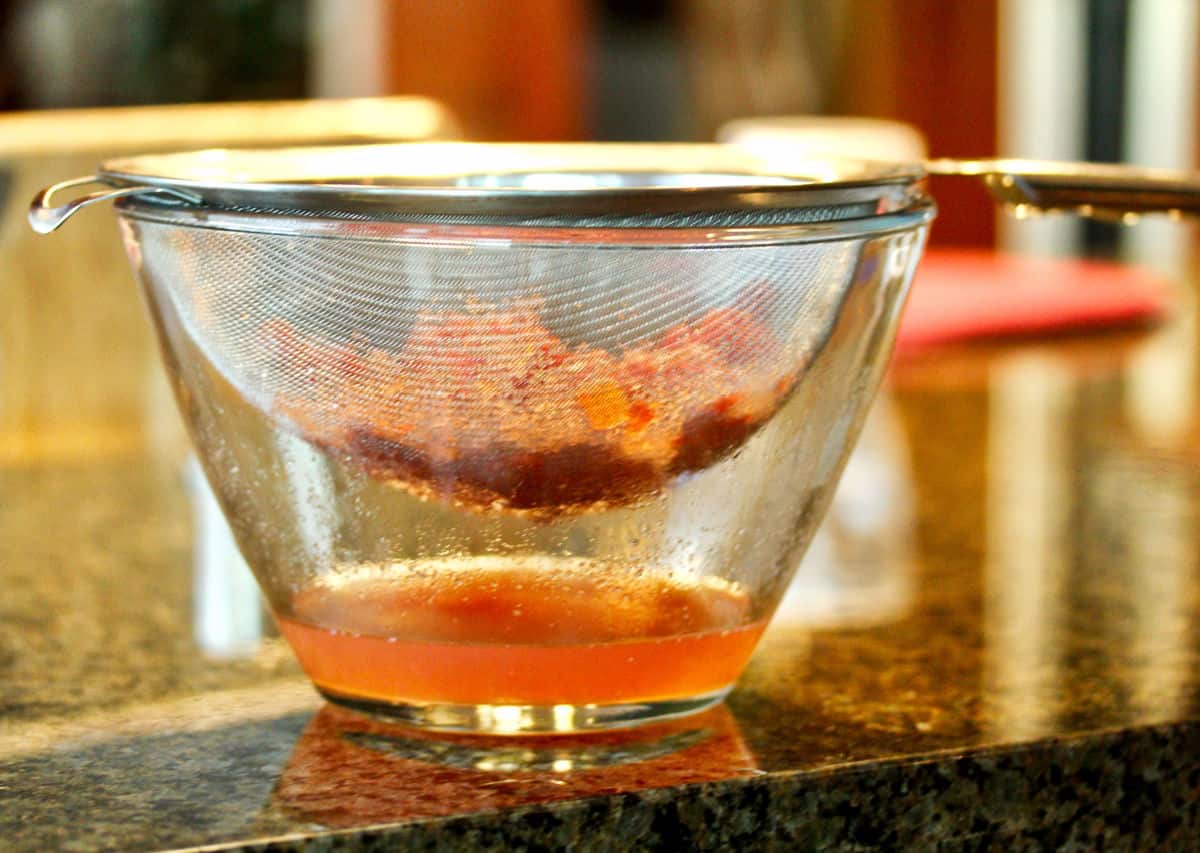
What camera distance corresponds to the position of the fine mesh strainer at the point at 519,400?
39cm

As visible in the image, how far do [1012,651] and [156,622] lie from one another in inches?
11.3

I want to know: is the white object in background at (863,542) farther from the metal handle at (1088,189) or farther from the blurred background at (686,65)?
the blurred background at (686,65)

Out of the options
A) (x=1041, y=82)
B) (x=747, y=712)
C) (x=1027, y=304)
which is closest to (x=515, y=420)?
(x=747, y=712)

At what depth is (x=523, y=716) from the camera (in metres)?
0.42

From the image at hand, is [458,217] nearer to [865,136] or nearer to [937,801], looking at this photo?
[937,801]

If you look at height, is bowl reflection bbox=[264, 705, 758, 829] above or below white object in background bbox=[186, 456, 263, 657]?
above

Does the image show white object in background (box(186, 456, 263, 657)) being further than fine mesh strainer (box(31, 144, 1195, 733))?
Yes

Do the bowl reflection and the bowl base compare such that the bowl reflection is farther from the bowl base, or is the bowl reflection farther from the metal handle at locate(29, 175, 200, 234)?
the metal handle at locate(29, 175, 200, 234)

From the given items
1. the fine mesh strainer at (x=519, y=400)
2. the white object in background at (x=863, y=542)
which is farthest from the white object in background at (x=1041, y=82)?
the fine mesh strainer at (x=519, y=400)

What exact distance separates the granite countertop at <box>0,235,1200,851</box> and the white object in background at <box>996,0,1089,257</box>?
3.46m

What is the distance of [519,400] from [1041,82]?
13.0 ft

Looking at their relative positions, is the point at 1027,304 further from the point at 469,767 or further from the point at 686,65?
the point at 686,65

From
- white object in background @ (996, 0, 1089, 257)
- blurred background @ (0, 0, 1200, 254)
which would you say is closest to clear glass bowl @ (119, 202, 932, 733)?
blurred background @ (0, 0, 1200, 254)

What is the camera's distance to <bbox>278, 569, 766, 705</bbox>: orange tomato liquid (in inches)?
16.2
